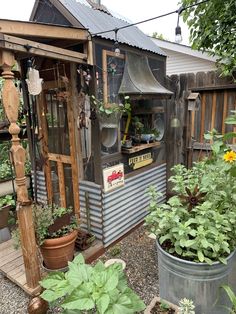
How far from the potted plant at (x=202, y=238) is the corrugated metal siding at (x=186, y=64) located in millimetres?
4940

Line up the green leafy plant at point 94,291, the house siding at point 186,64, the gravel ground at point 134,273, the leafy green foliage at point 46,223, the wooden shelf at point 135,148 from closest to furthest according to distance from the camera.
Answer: the green leafy plant at point 94,291 < the gravel ground at point 134,273 < the leafy green foliage at point 46,223 < the wooden shelf at point 135,148 < the house siding at point 186,64

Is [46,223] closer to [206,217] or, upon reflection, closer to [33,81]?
[33,81]

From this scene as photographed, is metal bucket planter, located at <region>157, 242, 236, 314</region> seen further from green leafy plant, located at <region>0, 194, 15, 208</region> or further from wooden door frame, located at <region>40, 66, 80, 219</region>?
green leafy plant, located at <region>0, 194, 15, 208</region>

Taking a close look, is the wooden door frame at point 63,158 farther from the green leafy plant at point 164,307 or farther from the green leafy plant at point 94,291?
the green leafy plant at point 164,307

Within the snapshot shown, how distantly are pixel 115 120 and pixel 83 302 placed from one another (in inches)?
77.1

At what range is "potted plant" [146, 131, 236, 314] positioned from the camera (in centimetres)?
173

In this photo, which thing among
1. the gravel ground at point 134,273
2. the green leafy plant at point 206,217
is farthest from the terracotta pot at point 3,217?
the green leafy plant at point 206,217

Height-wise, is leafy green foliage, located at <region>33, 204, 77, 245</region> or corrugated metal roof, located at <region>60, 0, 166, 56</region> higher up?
corrugated metal roof, located at <region>60, 0, 166, 56</region>

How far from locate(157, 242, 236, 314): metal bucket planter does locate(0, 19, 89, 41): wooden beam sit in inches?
80.4

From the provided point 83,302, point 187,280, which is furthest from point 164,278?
point 83,302

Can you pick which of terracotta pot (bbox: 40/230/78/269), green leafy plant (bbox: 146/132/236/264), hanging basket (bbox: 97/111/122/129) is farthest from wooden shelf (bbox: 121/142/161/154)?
terracotta pot (bbox: 40/230/78/269)

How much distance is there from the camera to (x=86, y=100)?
259 centimetres

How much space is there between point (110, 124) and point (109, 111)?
0.19 metres

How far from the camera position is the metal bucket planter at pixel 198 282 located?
1729 mm
